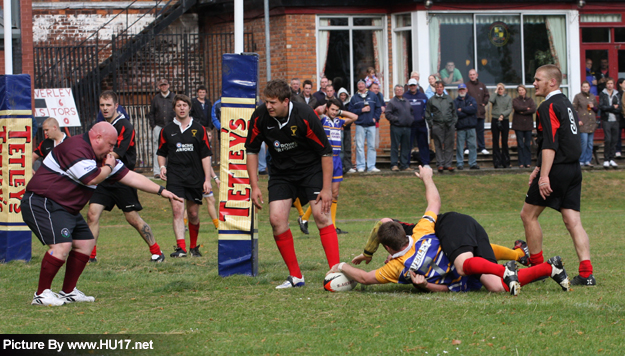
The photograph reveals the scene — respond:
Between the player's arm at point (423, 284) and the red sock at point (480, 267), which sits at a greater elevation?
the red sock at point (480, 267)

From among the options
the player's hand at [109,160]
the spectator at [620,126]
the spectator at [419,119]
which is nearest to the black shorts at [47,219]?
the player's hand at [109,160]

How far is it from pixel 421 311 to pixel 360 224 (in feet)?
31.4

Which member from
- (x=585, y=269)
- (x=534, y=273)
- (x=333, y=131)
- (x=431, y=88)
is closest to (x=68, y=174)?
(x=534, y=273)

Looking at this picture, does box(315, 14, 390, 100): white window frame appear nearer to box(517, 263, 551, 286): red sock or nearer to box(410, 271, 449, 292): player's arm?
box(410, 271, 449, 292): player's arm

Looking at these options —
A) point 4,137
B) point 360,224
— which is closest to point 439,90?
point 360,224

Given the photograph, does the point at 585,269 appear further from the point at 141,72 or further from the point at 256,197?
the point at 141,72

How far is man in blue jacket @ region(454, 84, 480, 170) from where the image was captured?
67.0 feet

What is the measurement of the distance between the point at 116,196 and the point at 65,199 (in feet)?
11.1

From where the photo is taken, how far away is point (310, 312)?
646 cm

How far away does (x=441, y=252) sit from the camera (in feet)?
23.5

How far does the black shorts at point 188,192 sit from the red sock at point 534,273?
18.6 ft

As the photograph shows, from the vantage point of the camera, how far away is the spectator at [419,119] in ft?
66.1

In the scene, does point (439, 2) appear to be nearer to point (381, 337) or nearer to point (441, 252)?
point (441, 252)

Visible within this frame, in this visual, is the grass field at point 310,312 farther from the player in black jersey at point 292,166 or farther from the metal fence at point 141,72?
the metal fence at point 141,72
